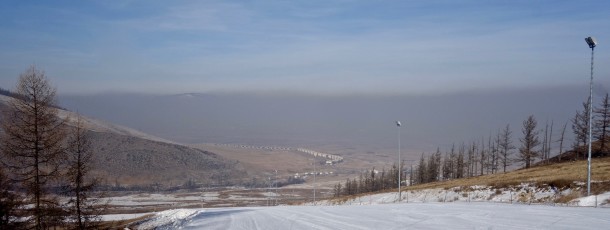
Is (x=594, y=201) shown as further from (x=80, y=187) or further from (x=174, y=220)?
(x=80, y=187)

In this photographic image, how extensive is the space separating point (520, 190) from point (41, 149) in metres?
34.6

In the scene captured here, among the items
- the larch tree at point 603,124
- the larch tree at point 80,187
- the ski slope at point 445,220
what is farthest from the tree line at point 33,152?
the larch tree at point 603,124

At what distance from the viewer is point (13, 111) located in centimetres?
2658

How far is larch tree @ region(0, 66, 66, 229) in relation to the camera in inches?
1025

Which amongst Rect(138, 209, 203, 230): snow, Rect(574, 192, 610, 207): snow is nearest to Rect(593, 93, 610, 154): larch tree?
Rect(574, 192, 610, 207): snow

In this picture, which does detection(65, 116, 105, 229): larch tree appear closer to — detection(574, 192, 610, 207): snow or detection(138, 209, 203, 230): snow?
detection(138, 209, 203, 230): snow

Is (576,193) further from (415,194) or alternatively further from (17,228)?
(17,228)

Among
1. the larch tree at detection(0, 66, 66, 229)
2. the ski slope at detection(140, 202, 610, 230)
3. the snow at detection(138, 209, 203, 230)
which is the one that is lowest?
the snow at detection(138, 209, 203, 230)

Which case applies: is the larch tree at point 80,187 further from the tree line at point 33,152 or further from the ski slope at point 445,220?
the ski slope at point 445,220

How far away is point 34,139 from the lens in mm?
26219

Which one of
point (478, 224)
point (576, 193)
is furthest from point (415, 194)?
point (478, 224)

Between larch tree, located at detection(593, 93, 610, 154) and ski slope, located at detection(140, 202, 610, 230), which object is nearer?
ski slope, located at detection(140, 202, 610, 230)

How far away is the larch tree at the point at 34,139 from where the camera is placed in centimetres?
2603

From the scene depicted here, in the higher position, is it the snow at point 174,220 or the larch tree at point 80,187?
the larch tree at point 80,187
